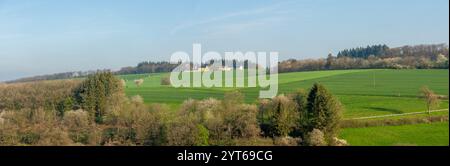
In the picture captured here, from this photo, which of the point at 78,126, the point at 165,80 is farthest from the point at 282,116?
the point at 165,80

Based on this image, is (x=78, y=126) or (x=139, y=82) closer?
(x=78, y=126)

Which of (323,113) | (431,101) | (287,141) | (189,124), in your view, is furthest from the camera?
(431,101)

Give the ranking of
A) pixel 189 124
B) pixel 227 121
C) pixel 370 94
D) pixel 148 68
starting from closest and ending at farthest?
pixel 189 124
pixel 227 121
pixel 370 94
pixel 148 68

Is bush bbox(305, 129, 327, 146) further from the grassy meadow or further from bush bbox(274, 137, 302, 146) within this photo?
the grassy meadow

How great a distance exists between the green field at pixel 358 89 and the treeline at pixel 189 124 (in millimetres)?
3696

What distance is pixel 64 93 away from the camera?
20297 millimetres

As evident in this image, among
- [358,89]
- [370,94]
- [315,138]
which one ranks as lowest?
[315,138]

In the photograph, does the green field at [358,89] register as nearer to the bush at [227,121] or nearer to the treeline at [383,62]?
the treeline at [383,62]

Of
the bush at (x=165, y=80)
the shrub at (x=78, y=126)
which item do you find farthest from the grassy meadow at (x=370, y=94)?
the shrub at (x=78, y=126)

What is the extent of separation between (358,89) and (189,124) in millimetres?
15640

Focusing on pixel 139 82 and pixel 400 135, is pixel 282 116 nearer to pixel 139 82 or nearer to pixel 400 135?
pixel 400 135

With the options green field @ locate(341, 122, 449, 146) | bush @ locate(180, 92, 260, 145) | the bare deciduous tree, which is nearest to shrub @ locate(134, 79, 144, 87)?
bush @ locate(180, 92, 260, 145)

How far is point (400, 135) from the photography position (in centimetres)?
1480
